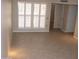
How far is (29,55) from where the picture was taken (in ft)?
15.8

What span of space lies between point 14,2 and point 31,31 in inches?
68.6

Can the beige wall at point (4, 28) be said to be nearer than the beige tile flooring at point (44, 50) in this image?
Yes

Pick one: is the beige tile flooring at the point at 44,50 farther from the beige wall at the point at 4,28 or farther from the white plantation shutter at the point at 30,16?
the white plantation shutter at the point at 30,16

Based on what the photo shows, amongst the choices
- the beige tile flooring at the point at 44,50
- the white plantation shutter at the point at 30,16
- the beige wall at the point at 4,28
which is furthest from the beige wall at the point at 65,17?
the beige wall at the point at 4,28

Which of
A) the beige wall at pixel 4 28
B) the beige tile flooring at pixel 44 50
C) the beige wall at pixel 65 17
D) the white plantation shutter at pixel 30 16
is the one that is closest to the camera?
the beige wall at pixel 4 28

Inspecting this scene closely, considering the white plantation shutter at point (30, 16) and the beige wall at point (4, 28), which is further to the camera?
the white plantation shutter at point (30, 16)

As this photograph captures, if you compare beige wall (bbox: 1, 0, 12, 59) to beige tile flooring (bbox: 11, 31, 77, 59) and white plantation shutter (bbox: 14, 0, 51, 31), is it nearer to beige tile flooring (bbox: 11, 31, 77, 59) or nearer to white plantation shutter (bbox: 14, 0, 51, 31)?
beige tile flooring (bbox: 11, 31, 77, 59)

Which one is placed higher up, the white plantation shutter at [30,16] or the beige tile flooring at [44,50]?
the white plantation shutter at [30,16]

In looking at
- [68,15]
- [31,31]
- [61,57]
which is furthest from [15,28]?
[61,57]

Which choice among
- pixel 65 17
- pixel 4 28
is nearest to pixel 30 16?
pixel 65 17

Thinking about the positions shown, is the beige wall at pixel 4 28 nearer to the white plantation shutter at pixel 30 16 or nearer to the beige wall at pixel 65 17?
the white plantation shutter at pixel 30 16

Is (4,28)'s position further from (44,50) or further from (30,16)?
(30,16)

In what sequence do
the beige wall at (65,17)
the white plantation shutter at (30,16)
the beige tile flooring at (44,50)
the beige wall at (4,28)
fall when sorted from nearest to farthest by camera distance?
the beige wall at (4,28) < the beige tile flooring at (44,50) < the white plantation shutter at (30,16) < the beige wall at (65,17)

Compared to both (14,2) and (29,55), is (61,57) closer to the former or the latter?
(29,55)
